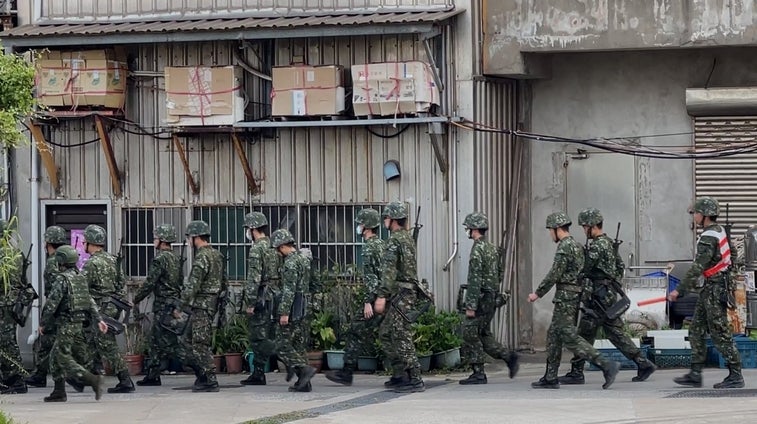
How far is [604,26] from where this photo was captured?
1711 cm

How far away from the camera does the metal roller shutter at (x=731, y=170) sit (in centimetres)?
1791

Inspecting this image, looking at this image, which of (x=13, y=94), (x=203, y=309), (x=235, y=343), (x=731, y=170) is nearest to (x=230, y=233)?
(x=235, y=343)

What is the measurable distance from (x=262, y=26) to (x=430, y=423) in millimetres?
6156

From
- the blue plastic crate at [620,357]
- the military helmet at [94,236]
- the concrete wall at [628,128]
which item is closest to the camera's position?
the military helmet at [94,236]

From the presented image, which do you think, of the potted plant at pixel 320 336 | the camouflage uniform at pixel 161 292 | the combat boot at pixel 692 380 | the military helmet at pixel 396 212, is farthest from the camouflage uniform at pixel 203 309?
the combat boot at pixel 692 380

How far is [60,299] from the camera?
15.4 m

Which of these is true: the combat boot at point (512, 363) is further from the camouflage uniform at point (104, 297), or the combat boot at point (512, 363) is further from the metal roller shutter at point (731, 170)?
the camouflage uniform at point (104, 297)

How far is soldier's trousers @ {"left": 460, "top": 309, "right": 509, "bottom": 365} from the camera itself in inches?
632

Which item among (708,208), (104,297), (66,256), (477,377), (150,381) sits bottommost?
(150,381)

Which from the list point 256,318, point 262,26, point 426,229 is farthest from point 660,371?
point 262,26

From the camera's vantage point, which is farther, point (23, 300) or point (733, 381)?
point (23, 300)

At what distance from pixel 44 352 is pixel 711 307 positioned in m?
7.35

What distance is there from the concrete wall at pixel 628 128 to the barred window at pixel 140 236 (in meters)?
4.74

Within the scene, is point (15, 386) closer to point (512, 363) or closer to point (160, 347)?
point (160, 347)
